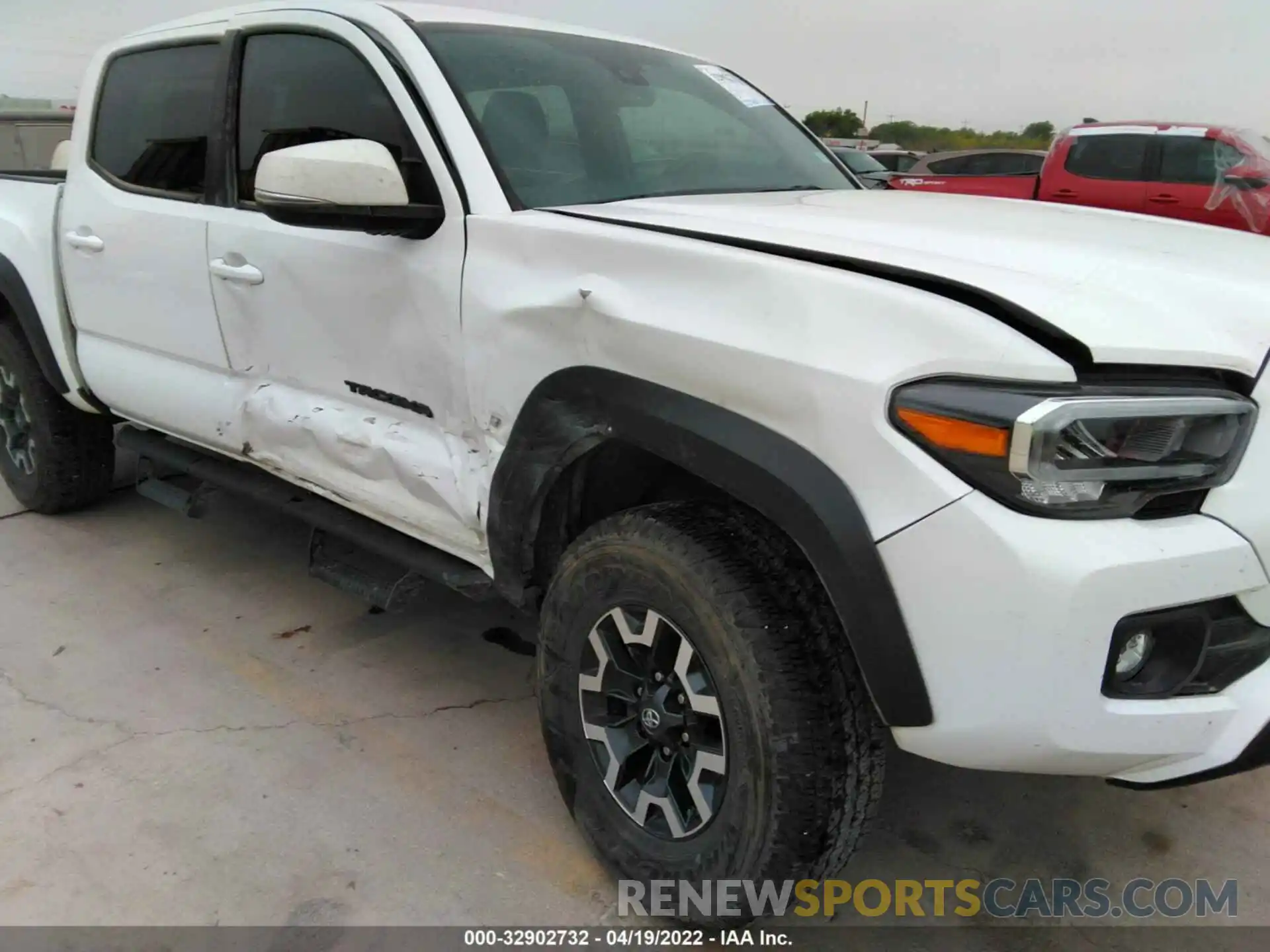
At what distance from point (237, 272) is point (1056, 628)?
94.4 inches

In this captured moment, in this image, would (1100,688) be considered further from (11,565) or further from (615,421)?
(11,565)

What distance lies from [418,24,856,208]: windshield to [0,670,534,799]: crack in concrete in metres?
1.51

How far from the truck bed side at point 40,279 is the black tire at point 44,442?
191mm

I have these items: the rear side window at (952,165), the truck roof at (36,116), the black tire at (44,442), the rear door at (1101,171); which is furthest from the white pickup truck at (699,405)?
the rear side window at (952,165)

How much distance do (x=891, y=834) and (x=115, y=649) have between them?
2.49 m

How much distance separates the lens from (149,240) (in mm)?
3199

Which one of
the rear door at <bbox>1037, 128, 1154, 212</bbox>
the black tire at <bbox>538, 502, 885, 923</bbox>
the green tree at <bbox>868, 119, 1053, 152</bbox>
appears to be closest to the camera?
the black tire at <bbox>538, 502, 885, 923</bbox>

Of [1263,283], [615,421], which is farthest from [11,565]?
[1263,283]

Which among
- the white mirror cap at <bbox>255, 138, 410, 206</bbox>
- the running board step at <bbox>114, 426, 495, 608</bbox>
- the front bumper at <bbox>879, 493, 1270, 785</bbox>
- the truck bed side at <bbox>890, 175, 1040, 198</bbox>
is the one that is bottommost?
the running board step at <bbox>114, 426, 495, 608</bbox>

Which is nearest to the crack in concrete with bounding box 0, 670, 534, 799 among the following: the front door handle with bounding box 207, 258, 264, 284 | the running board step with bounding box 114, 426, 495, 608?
the running board step with bounding box 114, 426, 495, 608

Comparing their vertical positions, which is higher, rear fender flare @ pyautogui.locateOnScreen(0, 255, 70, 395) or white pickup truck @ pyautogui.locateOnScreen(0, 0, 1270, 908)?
white pickup truck @ pyautogui.locateOnScreen(0, 0, 1270, 908)

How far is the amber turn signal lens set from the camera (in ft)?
4.79

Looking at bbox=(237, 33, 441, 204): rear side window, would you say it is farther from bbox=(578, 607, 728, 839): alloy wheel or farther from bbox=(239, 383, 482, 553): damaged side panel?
bbox=(578, 607, 728, 839): alloy wheel

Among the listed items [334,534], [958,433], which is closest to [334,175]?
[334,534]
